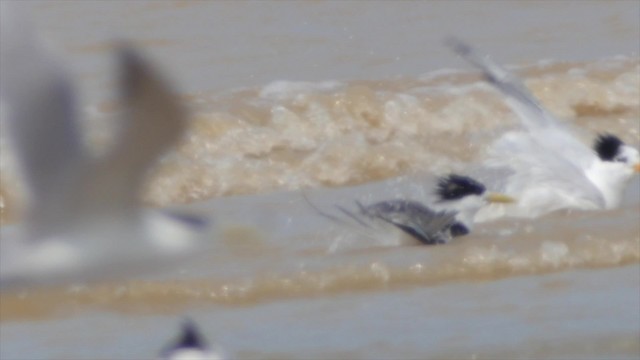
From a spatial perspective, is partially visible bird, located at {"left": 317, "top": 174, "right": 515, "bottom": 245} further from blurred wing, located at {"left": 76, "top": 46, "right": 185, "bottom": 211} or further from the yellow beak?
blurred wing, located at {"left": 76, "top": 46, "right": 185, "bottom": 211}

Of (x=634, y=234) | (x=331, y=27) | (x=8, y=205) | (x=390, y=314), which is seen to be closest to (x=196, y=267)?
(x=390, y=314)

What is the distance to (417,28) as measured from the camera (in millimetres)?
12070

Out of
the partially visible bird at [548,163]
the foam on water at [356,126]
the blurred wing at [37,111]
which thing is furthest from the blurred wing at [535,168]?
the blurred wing at [37,111]

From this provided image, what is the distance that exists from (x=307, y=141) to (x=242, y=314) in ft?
12.3

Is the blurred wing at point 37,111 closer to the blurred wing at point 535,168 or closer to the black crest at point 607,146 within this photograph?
the blurred wing at point 535,168

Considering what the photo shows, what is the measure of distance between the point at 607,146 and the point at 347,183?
50.1 inches

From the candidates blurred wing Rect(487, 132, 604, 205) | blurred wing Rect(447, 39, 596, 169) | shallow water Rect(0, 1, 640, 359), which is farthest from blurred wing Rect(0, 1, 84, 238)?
blurred wing Rect(447, 39, 596, 169)

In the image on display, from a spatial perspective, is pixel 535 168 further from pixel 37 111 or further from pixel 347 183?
pixel 37 111

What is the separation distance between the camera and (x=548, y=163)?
8367 millimetres

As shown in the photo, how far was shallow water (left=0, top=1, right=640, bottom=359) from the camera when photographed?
5766mm

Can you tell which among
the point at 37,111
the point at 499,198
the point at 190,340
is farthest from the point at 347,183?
the point at 37,111

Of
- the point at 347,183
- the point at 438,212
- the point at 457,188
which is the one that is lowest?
the point at 438,212

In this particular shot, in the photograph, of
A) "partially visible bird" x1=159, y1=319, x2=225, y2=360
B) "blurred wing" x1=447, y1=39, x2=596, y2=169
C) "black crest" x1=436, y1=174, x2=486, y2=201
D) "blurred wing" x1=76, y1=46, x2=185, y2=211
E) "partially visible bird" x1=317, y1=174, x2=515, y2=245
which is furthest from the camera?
"blurred wing" x1=447, y1=39, x2=596, y2=169

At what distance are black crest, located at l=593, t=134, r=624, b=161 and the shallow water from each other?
0.19m
